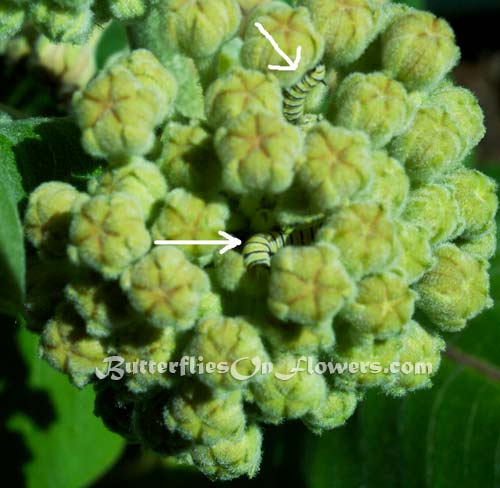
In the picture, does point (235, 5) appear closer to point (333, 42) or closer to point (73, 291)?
point (333, 42)

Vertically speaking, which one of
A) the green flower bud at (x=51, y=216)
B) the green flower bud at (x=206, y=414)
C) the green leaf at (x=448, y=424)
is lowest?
the green leaf at (x=448, y=424)

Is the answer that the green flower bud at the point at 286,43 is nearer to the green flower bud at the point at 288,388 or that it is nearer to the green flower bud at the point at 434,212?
the green flower bud at the point at 434,212

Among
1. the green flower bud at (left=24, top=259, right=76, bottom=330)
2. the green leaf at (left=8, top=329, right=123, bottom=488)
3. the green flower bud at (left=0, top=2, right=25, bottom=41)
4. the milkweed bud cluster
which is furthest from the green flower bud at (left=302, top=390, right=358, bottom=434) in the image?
the green leaf at (left=8, top=329, right=123, bottom=488)

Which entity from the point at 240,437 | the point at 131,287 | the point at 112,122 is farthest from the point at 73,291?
the point at 240,437

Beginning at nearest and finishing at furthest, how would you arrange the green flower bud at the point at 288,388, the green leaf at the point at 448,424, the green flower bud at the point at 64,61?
the green flower bud at the point at 288,388, the green leaf at the point at 448,424, the green flower bud at the point at 64,61

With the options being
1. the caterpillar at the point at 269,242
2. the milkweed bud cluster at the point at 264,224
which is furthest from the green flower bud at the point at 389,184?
the caterpillar at the point at 269,242

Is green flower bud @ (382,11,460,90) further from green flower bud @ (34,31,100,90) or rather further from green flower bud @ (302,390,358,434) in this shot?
green flower bud @ (34,31,100,90)
